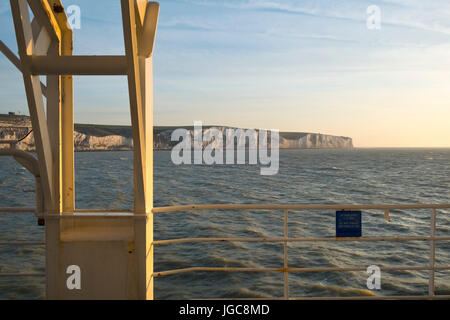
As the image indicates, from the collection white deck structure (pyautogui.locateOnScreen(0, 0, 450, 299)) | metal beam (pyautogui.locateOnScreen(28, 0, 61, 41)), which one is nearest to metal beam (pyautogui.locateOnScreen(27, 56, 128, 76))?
white deck structure (pyautogui.locateOnScreen(0, 0, 450, 299))

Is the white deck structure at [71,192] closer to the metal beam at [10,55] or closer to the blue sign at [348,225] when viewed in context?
the metal beam at [10,55]

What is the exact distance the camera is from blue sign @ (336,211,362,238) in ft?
9.41

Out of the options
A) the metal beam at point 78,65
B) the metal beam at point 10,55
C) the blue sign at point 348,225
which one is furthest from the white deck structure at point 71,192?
the blue sign at point 348,225

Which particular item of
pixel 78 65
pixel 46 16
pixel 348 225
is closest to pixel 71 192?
pixel 78 65

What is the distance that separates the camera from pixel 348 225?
2879 millimetres

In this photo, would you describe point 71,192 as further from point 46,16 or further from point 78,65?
point 46,16

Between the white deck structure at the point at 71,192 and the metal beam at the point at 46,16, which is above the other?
the metal beam at the point at 46,16

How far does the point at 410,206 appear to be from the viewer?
2.73 metres

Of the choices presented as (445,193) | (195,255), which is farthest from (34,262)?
(445,193)

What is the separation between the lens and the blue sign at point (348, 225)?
2869 mm

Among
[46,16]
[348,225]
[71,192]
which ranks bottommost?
[348,225]
